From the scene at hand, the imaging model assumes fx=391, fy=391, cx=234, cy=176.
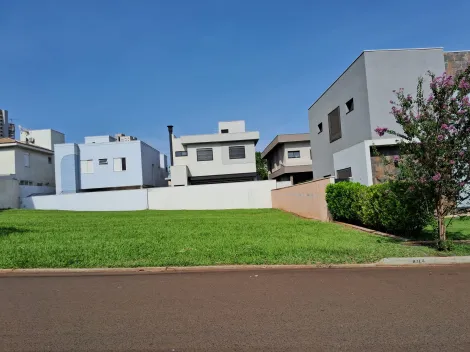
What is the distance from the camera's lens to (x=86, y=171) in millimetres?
37688

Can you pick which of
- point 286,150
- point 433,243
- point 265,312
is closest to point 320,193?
point 433,243

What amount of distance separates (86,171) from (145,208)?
10383 millimetres

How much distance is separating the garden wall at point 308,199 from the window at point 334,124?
12.0 ft

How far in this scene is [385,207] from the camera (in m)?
11.4

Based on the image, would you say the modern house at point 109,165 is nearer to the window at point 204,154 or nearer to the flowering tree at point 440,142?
the window at point 204,154

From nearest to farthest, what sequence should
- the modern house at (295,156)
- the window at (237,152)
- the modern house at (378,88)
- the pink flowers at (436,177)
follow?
1. the pink flowers at (436,177)
2. the modern house at (378,88)
3. the modern house at (295,156)
4. the window at (237,152)

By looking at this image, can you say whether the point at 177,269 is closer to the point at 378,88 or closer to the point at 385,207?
the point at 385,207

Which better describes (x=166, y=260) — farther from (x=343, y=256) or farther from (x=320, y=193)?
(x=320, y=193)

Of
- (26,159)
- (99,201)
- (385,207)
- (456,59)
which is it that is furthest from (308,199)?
(26,159)

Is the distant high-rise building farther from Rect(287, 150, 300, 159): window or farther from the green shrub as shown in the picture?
the green shrub

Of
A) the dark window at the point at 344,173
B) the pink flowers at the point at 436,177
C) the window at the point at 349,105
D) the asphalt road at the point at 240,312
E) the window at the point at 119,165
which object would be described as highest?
the window at the point at 349,105

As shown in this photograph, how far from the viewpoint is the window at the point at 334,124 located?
21625 millimetres

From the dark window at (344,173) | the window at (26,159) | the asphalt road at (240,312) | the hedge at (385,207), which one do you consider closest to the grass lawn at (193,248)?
the hedge at (385,207)

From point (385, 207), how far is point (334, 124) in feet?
38.3
